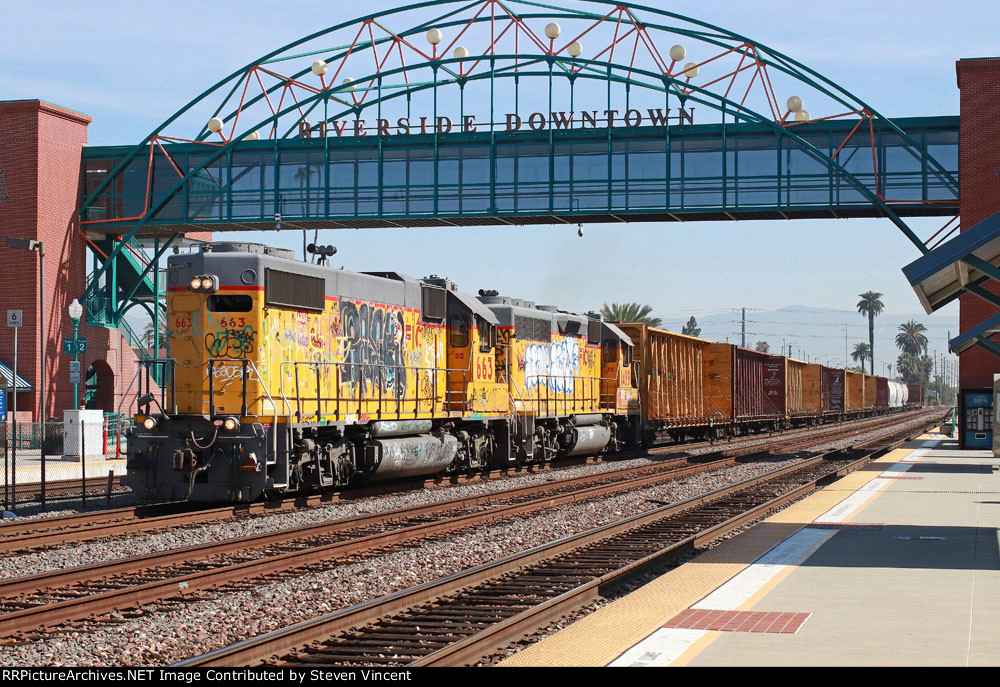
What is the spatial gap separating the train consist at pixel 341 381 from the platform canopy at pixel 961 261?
932 centimetres

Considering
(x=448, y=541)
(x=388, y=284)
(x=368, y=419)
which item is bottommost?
(x=448, y=541)

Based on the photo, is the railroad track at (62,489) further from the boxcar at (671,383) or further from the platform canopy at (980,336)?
the boxcar at (671,383)

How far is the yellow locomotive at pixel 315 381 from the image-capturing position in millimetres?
17156

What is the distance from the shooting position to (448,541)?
561 inches

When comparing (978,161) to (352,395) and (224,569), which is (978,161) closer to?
(352,395)

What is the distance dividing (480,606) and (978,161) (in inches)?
1226

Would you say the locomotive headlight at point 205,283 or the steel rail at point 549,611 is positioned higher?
the locomotive headlight at point 205,283

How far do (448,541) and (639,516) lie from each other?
134 inches

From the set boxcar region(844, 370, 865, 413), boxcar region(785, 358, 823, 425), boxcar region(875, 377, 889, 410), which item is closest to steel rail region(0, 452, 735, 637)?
boxcar region(785, 358, 823, 425)

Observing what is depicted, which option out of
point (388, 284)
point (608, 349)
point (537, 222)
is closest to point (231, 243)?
point (388, 284)

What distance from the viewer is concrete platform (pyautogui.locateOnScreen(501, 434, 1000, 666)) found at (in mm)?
7406

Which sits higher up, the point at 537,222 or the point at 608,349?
the point at 537,222

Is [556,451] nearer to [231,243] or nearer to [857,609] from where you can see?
[231,243]

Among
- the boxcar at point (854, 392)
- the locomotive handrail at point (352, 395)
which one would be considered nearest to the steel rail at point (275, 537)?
the locomotive handrail at point (352, 395)
